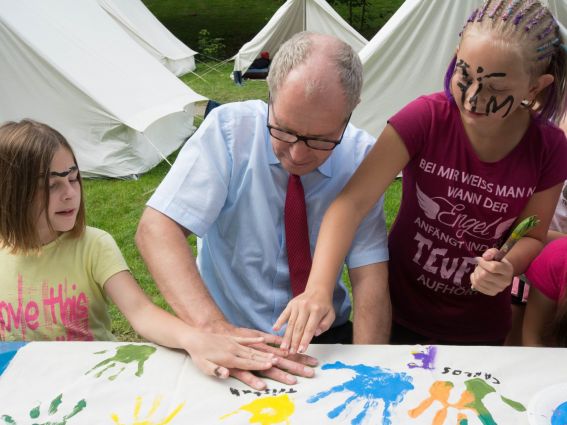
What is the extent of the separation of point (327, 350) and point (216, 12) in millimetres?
19375

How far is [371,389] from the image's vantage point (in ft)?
4.00

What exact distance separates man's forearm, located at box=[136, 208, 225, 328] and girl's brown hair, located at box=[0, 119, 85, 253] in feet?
1.04

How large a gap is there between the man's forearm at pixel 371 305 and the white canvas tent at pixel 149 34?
8.00 metres

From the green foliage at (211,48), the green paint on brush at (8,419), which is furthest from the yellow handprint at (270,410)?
the green foliage at (211,48)

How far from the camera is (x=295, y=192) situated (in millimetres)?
1670

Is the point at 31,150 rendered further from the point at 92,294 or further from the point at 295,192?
the point at 295,192

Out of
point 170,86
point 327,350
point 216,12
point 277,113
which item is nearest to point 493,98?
point 277,113

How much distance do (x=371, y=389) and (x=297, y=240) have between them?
0.58 m

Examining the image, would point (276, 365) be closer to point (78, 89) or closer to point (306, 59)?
point (306, 59)

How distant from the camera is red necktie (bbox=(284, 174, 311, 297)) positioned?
1682mm

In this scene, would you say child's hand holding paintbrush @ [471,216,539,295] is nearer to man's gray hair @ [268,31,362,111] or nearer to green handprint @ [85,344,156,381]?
man's gray hair @ [268,31,362,111]

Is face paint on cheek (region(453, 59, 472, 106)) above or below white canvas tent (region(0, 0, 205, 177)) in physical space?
above

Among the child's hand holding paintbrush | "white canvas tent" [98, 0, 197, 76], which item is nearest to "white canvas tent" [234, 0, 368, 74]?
"white canvas tent" [98, 0, 197, 76]

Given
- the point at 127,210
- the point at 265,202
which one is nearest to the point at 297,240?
the point at 265,202
